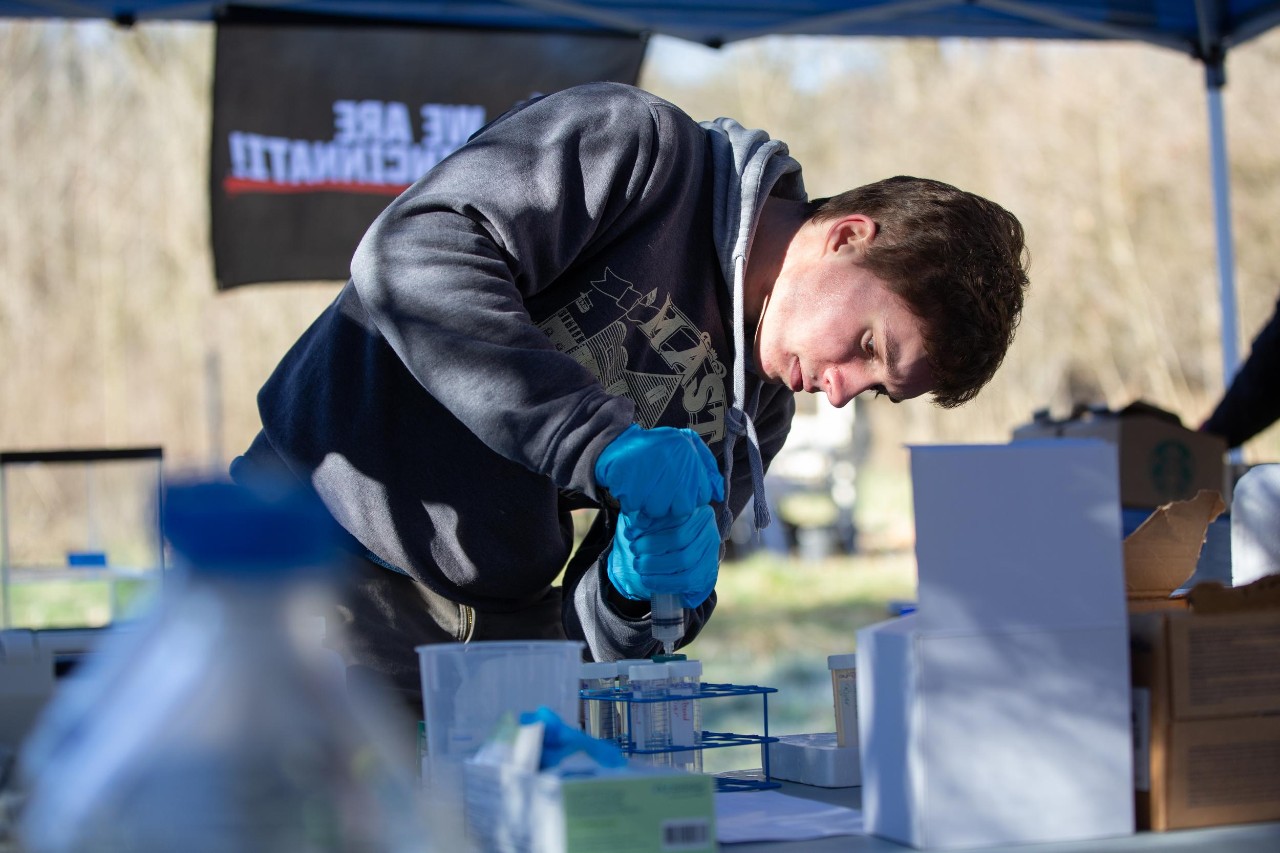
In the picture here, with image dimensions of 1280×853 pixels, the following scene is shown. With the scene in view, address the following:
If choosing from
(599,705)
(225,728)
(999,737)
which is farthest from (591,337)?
(225,728)

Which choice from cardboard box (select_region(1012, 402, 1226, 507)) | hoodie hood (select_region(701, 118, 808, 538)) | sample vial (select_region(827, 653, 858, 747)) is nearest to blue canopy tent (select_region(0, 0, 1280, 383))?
cardboard box (select_region(1012, 402, 1226, 507))

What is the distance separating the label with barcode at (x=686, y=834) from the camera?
74cm

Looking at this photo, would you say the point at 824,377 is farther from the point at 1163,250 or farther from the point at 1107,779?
the point at 1163,250

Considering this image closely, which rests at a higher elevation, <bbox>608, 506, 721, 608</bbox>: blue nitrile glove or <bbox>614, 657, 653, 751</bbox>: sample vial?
<bbox>608, 506, 721, 608</bbox>: blue nitrile glove

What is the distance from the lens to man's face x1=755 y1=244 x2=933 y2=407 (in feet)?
4.57

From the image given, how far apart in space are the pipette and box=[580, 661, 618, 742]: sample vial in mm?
124

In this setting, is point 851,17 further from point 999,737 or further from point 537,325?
point 999,737

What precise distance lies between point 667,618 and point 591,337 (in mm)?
373

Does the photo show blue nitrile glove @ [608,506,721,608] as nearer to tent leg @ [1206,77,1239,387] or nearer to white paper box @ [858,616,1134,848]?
white paper box @ [858,616,1134,848]

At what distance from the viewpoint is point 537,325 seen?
146 cm

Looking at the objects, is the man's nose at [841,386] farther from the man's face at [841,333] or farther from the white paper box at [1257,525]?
the white paper box at [1257,525]

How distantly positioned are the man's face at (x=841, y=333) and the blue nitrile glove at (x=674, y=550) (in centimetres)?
33

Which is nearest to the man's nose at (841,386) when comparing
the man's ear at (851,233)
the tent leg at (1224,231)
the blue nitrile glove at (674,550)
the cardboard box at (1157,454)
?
the man's ear at (851,233)

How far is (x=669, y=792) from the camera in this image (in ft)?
2.43
